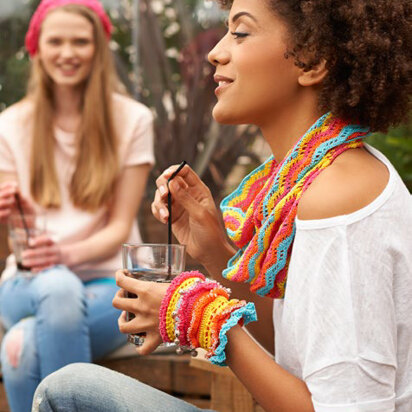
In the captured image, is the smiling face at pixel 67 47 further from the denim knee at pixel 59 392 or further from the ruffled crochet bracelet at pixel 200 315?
the ruffled crochet bracelet at pixel 200 315

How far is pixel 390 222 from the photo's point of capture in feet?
4.56

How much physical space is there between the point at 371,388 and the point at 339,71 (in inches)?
22.8

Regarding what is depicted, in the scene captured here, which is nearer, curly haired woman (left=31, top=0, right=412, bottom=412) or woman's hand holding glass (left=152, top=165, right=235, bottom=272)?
curly haired woman (left=31, top=0, right=412, bottom=412)

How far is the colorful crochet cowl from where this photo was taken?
4.92 feet

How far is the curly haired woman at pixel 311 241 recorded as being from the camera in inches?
52.6

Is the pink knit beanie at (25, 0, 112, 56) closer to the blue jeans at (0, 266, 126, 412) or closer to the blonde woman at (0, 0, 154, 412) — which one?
the blonde woman at (0, 0, 154, 412)

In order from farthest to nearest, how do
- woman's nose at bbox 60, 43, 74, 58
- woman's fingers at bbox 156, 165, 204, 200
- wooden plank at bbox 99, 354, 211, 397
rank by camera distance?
woman's nose at bbox 60, 43, 74, 58, wooden plank at bbox 99, 354, 211, 397, woman's fingers at bbox 156, 165, 204, 200

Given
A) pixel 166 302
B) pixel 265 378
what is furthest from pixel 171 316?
pixel 265 378

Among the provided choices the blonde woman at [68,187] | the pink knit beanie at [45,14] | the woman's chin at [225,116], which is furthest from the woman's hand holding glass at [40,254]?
the woman's chin at [225,116]

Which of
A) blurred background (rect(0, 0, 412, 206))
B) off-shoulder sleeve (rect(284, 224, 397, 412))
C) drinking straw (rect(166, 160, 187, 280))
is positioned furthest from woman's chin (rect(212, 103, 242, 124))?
blurred background (rect(0, 0, 412, 206))

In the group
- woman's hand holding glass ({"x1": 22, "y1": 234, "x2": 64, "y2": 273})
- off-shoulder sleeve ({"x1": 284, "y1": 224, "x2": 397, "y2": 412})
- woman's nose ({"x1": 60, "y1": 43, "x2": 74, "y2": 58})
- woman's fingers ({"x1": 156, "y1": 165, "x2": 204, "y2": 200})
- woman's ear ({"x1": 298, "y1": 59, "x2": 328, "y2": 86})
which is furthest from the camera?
woman's nose ({"x1": 60, "y1": 43, "x2": 74, "y2": 58})

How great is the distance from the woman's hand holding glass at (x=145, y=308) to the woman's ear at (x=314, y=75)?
1.51ft

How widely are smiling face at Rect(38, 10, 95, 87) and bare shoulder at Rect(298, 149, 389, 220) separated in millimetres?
2017

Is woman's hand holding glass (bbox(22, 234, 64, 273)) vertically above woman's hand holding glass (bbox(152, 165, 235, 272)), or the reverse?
woman's hand holding glass (bbox(152, 165, 235, 272))
